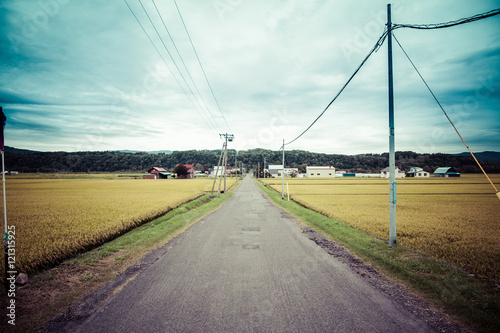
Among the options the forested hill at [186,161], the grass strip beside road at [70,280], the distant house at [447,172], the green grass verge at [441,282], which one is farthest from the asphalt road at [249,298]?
the distant house at [447,172]

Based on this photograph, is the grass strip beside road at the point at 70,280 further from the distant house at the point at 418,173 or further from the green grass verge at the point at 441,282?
the distant house at the point at 418,173

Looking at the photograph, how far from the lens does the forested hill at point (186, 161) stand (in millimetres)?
85625

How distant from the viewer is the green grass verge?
400cm

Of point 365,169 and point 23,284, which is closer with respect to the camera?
point 23,284

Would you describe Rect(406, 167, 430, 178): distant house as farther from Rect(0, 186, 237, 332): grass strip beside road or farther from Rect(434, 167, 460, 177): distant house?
Rect(0, 186, 237, 332): grass strip beside road

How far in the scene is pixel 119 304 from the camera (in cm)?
424

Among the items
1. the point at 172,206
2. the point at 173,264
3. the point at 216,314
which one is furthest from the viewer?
the point at 172,206

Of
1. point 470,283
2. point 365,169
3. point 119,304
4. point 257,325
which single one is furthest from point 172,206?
point 365,169

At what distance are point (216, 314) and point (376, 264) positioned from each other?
5034 mm

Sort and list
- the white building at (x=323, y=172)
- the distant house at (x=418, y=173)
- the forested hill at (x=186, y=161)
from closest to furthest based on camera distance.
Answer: the forested hill at (x=186, y=161), the distant house at (x=418, y=173), the white building at (x=323, y=172)

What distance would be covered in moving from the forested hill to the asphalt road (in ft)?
218

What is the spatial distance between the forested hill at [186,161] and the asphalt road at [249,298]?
218ft

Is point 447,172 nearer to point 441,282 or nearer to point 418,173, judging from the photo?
point 418,173

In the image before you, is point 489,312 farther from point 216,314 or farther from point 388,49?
point 388,49
